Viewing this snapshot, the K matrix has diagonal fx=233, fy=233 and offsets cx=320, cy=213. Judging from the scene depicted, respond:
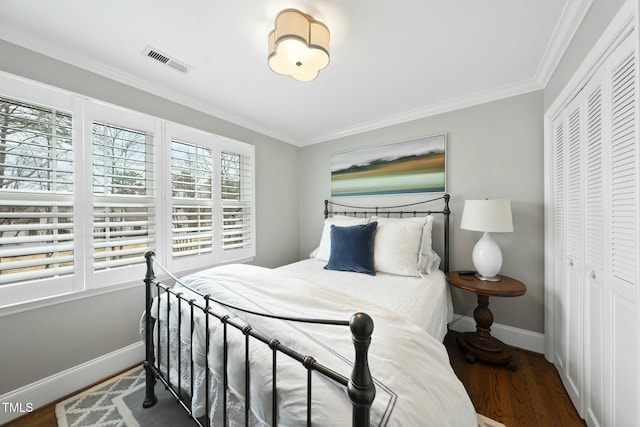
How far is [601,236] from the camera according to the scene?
4.05ft

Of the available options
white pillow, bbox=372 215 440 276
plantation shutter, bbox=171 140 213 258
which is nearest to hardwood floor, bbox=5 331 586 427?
white pillow, bbox=372 215 440 276

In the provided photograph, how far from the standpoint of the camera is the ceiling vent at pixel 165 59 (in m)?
1.69

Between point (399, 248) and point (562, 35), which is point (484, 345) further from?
point (562, 35)

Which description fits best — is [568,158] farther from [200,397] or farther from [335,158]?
[200,397]

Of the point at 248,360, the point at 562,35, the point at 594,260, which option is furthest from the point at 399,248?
the point at 562,35

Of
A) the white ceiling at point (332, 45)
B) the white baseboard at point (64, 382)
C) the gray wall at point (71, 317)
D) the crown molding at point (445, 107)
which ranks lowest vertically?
the white baseboard at point (64, 382)

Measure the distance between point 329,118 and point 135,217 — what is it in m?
2.28

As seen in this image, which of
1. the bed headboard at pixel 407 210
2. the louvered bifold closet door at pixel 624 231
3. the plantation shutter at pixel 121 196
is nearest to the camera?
the louvered bifold closet door at pixel 624 231

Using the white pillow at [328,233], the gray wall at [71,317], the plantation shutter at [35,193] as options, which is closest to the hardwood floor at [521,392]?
the white pillow at [328,233]

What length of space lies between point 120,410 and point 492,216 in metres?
3.02

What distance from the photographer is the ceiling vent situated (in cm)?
169

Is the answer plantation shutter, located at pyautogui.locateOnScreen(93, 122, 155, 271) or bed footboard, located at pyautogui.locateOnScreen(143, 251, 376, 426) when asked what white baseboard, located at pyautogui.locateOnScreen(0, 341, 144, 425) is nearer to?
bed footboard, located at pyautogui.locateOnScreen(143, 251, 376, 426)

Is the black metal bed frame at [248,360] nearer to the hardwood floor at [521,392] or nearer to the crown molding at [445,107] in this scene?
the hardwood floor at [521,392]

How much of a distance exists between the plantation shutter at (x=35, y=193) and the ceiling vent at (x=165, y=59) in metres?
0.74
